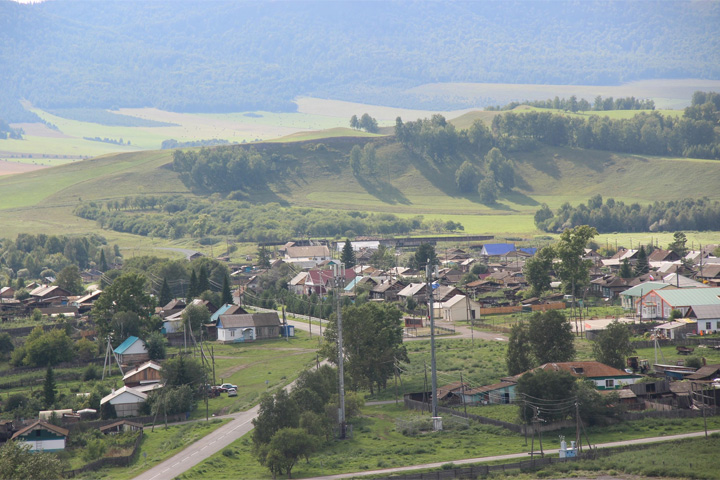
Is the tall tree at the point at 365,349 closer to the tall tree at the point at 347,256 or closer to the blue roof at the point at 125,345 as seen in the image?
the blue roof at the point at 125,345

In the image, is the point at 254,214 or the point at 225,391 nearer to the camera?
the point at 225,391

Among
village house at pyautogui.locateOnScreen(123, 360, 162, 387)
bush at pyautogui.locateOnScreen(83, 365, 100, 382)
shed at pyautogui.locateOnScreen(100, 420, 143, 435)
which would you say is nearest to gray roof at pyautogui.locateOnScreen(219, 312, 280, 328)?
bush at pyautogui.locateOnScreen(83, 365, 100, 382)

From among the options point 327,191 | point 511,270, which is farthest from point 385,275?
point 327,191

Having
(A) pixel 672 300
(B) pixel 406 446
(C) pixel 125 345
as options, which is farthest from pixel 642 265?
(B) pixel 406 446

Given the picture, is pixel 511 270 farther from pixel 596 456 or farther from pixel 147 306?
pixel 596 456

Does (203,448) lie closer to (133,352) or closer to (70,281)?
(133,352)

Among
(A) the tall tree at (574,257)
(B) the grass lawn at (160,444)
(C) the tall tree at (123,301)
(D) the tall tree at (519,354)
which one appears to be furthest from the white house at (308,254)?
(B) the grass lawn at (160,444)
